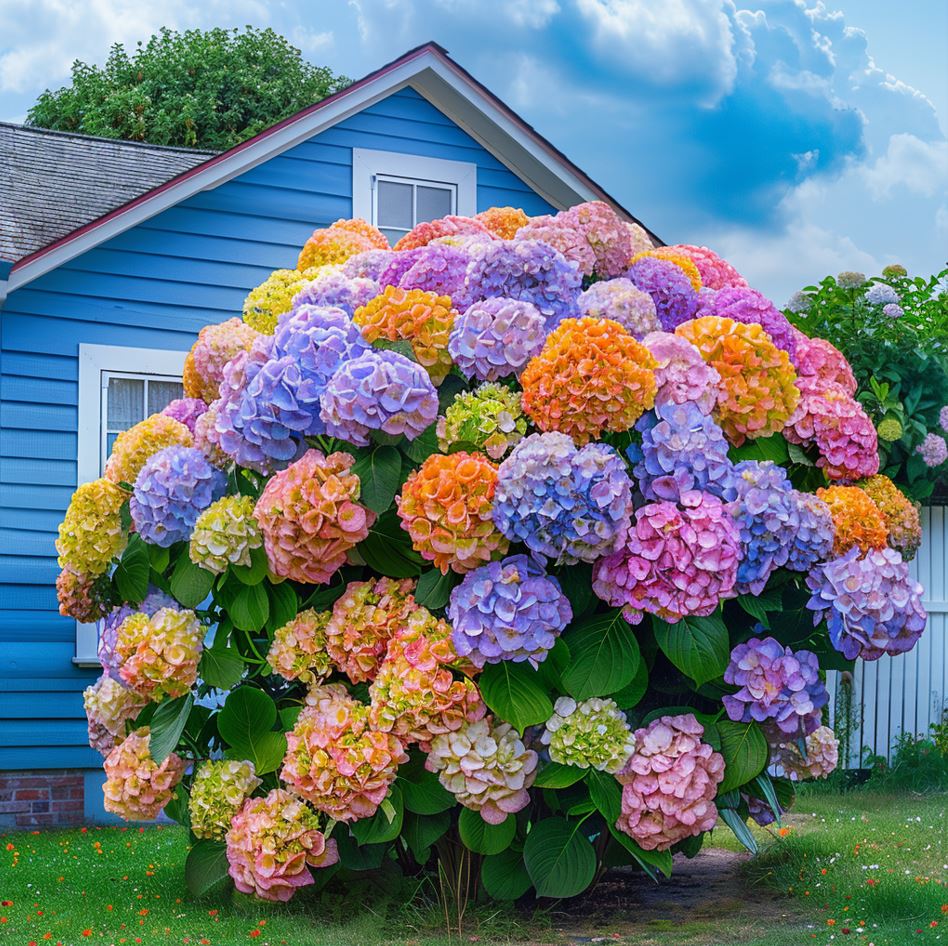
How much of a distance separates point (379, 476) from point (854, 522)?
1950mm

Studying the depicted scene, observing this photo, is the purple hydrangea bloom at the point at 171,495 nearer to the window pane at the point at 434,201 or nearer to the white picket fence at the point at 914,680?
the window pane at the point at 434,201

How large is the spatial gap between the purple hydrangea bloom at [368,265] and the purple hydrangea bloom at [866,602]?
2.54m

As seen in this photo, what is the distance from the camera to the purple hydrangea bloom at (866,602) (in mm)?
4934

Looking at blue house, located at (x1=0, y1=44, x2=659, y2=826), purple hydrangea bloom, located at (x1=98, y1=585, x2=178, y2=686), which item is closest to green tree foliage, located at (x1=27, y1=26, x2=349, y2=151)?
blue house, located at (x1=0, y1=44, x2=659, y2=826)

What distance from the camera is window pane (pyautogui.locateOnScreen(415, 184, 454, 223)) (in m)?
9.90

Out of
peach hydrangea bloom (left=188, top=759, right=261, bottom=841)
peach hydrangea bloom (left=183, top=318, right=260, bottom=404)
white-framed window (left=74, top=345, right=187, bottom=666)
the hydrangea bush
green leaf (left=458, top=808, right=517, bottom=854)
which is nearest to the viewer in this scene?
the hydrangea bush

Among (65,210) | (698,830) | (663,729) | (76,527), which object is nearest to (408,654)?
(663,729)

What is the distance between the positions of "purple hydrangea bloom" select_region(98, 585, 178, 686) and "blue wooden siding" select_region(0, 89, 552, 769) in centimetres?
256

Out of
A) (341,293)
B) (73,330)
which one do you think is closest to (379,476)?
(341,293)

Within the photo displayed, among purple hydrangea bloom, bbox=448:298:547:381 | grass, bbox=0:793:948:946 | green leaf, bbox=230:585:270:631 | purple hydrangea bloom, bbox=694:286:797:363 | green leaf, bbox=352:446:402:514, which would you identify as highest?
purple hydrangea bloom, bbox=694:286:797:363

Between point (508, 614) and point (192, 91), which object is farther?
point (192, 91)

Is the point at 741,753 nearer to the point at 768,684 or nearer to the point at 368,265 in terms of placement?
the point at 768,684

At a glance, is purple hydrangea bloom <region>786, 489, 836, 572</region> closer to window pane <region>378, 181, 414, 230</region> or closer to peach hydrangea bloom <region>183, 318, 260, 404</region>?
peach hydrangea bloom <region>183, 318, 260, 404</region>

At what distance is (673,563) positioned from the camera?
460cm
